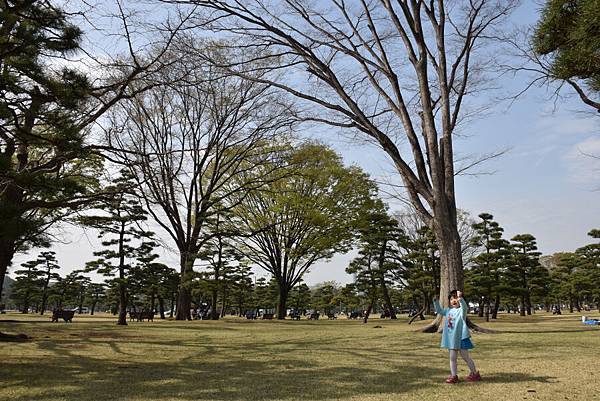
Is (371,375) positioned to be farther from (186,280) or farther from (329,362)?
(186,280)

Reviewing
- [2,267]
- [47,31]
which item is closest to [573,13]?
[47,31]

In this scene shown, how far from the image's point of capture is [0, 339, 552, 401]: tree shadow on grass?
14.9 feet

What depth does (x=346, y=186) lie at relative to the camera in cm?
2436

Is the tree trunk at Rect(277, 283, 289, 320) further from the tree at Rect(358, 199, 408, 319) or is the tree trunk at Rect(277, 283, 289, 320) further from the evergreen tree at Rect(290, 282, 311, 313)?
the evergreen tree at Rect(290, 282, 311, 313)

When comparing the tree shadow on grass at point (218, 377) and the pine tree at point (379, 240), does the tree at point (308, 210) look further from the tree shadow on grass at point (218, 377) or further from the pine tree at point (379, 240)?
the tree shadow on grass at point (218, 377)

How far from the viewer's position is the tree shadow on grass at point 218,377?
455 centimetres

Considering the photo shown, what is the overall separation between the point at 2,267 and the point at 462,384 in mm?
8226

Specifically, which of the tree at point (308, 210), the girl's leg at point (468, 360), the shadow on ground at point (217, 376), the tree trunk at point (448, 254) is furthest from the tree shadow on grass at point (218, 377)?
the tree at point (308, 210)

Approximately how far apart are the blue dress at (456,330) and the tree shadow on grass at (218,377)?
50cm

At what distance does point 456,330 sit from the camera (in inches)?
204

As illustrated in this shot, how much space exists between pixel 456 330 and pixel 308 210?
18586mm

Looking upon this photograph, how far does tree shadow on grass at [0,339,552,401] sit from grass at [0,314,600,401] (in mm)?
12

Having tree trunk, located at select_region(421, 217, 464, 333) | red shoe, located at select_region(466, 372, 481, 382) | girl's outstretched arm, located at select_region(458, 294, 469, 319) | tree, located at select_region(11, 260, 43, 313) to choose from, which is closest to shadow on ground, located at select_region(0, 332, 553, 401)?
red shoe, located at select_region(466, 372, 481, 382)

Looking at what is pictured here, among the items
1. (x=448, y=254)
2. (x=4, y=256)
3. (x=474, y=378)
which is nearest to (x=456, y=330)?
(x=474, y=378)
